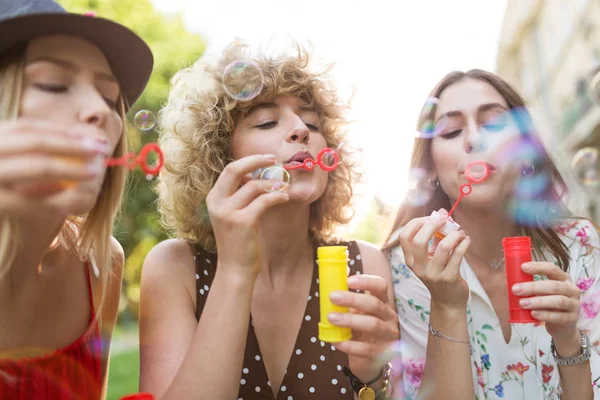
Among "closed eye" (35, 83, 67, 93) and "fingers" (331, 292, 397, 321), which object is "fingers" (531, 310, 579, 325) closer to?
"fingers" (331, 292, 397, 321)

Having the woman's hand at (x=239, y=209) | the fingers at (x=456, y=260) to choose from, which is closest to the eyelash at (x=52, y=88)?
the woman's hand at (x=239, y=209)

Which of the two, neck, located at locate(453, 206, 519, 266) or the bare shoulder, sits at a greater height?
neck, located at locate(453, 206, 519, 266)

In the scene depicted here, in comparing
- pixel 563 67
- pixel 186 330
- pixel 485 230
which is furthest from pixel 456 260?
pixel 563 67

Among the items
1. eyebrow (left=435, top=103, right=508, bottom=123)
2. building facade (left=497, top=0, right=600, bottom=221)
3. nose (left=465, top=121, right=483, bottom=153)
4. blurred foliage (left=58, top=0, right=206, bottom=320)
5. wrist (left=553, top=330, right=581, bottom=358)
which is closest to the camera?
wrist (left=553, top=330, right=581, bottom=358)

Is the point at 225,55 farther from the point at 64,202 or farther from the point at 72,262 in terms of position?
the point at 64,202

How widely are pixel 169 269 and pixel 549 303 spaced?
1.32m

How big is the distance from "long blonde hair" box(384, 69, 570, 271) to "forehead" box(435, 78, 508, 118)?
0.11 ft

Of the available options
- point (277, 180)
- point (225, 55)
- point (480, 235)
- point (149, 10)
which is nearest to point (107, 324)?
point (277, 180)

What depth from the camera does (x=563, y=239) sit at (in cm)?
222

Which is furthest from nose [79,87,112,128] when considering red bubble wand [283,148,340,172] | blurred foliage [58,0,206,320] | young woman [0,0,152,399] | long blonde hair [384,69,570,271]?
blurred foliage [58,0,206,320]

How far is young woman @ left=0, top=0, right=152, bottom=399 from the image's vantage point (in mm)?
1098

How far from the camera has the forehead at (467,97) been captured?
2.10 metres

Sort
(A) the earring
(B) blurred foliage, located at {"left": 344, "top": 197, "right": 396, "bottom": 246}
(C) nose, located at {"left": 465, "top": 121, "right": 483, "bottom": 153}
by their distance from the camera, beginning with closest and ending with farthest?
(C) nose, located at {"left": 465, "top": 121, "right": 483, "bottom": 153} < (A) the earring < (B) blurred foliage, located at {"left": 344, "top": 197, "right": 396, "bottom": 246}

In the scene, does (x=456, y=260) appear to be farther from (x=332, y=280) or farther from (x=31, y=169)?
(x=31, y=169)
